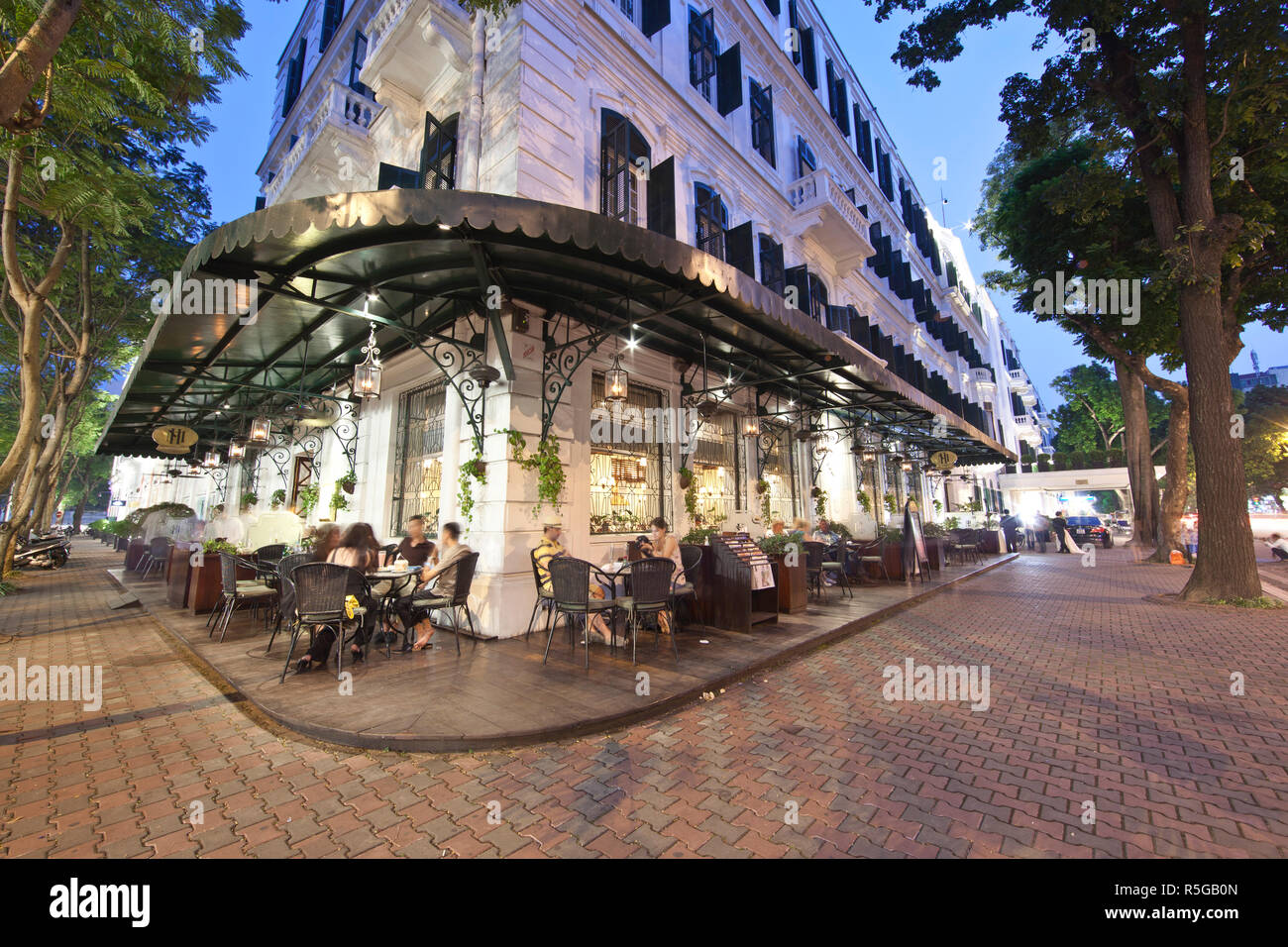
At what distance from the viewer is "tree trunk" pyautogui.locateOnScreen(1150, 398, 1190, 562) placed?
14.5 meters

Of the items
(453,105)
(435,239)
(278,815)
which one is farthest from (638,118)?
(278,815)

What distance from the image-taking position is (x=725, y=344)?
828 centimetres

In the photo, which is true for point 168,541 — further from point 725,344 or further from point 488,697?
point 725,344

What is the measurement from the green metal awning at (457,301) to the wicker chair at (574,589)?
8.99 ft

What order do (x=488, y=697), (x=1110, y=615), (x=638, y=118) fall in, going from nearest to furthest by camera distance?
(x=488, y=697), (x=1110, y=615), (x=638, y=118)

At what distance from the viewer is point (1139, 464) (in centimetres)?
1700

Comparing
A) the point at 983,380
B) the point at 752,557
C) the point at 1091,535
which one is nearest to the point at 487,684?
the point at 752,557

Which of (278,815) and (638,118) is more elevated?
(638,118)

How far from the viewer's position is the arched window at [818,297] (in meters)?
13.8

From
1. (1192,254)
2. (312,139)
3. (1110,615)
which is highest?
(312,139)

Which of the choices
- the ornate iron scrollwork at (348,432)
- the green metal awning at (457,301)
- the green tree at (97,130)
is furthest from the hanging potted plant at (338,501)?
the green tree at (97,130)

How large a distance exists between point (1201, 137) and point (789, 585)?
10.7 m

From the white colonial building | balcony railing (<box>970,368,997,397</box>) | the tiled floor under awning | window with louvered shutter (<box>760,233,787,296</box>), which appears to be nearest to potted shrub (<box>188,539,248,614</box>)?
the tiled floor under awning
